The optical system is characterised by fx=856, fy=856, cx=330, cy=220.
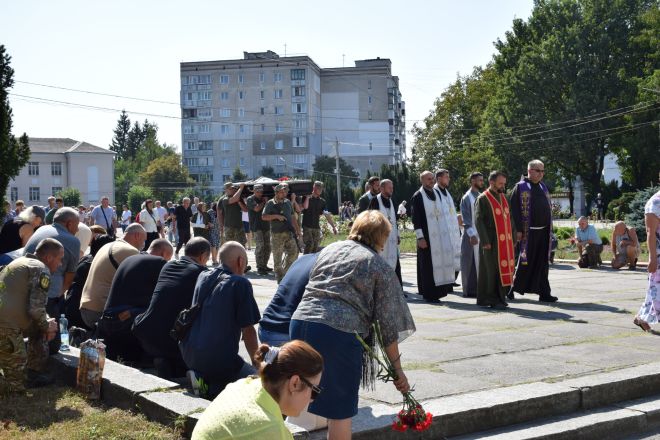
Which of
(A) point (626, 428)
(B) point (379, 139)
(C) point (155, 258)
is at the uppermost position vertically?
(B) point (379, 139)

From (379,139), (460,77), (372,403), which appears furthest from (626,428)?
(379,139)

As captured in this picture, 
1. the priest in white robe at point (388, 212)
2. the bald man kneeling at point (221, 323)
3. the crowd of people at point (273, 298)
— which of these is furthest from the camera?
the priest in white robe at point (388, 212)

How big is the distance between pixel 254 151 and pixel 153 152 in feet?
71.7

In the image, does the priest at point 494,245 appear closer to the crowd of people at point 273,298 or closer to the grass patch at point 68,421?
the crowd of people at point 273,298

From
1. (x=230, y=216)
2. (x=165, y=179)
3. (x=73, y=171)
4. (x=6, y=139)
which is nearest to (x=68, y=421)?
(x=6, y=139)

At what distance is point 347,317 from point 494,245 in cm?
739

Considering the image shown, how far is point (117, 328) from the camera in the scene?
25.3 feet

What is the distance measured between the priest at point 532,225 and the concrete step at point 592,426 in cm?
586

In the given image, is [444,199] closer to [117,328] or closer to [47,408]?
[117,328]

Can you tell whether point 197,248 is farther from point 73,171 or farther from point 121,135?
point 121,135

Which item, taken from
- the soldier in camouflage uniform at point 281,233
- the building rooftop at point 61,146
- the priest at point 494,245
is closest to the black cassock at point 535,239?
the priest at point 494,245

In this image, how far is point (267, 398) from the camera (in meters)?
3.15

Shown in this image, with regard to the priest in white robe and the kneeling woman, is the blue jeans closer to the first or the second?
the kneeling woman

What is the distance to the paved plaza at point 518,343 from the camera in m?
7.05
